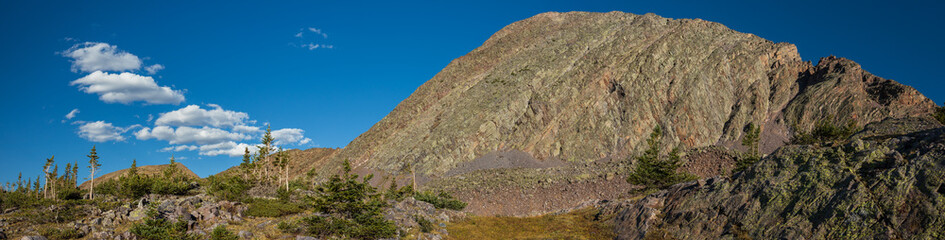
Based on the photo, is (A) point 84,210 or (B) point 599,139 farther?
(B) point 599,139

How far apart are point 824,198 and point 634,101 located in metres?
83.7

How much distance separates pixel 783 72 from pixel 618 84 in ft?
128

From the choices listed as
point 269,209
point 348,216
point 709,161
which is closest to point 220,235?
point 348,216

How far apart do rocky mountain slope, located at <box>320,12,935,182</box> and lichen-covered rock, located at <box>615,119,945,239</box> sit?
66.5 m

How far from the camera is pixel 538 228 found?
1385 inches

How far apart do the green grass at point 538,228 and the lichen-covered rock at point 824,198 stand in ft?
9.52

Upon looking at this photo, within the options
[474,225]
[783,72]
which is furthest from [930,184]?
[783,72]

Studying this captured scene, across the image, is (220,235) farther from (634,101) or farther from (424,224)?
(634,101)

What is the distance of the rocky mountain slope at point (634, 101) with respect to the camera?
89062 millimetres

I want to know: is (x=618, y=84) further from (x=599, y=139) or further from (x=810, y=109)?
(x=810, y=109)

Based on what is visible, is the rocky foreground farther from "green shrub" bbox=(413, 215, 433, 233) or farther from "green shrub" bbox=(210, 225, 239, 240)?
"green shrub" bbox=(210, 225, 239, 240)

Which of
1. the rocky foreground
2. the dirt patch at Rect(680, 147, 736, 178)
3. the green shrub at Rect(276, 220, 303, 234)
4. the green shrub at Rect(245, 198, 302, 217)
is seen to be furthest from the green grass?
the dirt patch at Rect(680, 147, 736, 178)

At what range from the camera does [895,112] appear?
259ft

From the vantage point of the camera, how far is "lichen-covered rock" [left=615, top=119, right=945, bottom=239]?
1789cm
